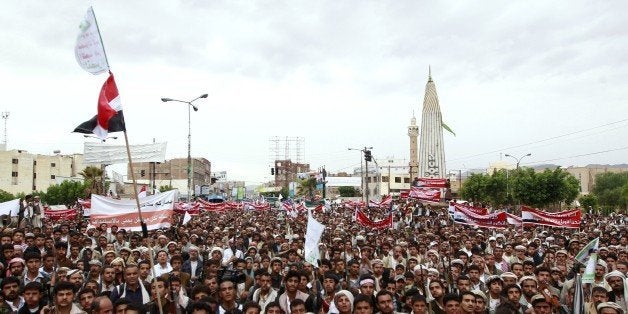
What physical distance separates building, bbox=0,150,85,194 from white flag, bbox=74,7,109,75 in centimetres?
7136

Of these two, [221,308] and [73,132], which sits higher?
[73,132]

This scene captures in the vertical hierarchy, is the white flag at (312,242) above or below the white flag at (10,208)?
below

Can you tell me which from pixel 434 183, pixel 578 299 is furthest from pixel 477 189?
pixel 578 299

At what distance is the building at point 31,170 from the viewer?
229ft

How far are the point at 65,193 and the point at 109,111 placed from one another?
59.8 m

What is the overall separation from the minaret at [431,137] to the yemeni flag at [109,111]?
97365 mm

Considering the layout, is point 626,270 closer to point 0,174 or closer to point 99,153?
point 99,153

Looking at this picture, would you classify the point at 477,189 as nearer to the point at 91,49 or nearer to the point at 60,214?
the point at 60,214

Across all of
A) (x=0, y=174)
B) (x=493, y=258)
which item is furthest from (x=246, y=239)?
(x=0, y=174)

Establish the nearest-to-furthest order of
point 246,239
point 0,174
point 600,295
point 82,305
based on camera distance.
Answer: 1. point 82,305
2. point 600,295
3. point 246,239
4. point 0,174

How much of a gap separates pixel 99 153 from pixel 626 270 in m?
14.9

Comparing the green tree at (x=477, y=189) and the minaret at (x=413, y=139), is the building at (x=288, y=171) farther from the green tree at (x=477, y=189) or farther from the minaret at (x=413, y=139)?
the green tree at (x=477, y=189)

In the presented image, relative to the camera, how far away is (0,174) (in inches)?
2721

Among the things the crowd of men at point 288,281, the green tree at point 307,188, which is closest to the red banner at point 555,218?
the crowd of men at point 288,281
